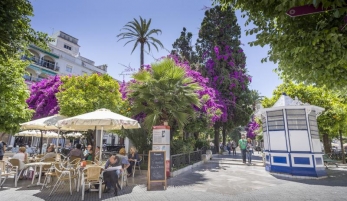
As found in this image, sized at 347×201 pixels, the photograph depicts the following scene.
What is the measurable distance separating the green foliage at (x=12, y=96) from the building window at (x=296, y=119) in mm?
12430

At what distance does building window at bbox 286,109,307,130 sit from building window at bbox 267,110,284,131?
1.03ft

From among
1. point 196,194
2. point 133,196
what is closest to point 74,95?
point 133,196

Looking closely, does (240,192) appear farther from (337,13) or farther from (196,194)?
(337,13)

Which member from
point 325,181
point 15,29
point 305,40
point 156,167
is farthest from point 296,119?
point 15,29

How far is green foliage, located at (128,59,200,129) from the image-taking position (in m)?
9.53

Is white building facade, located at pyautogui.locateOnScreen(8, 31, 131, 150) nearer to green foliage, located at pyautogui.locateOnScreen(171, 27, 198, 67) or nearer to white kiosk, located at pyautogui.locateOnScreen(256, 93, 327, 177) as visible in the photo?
green foliage, located at pyautogui.locateOnScreen(171, 27, 198, 67)

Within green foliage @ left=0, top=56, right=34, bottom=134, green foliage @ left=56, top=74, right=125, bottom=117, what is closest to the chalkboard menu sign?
green foliage @ left=56, top=74, right=125, bottom=117

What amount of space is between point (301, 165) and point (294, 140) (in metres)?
1.13

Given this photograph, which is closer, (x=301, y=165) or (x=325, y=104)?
Answer: (x=301, y=165)

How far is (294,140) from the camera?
9703 millimetres

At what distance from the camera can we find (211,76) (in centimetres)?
2161

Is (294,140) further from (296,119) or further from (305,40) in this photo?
(305,40)

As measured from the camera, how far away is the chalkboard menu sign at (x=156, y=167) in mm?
7273

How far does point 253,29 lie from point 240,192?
16.1 ft
